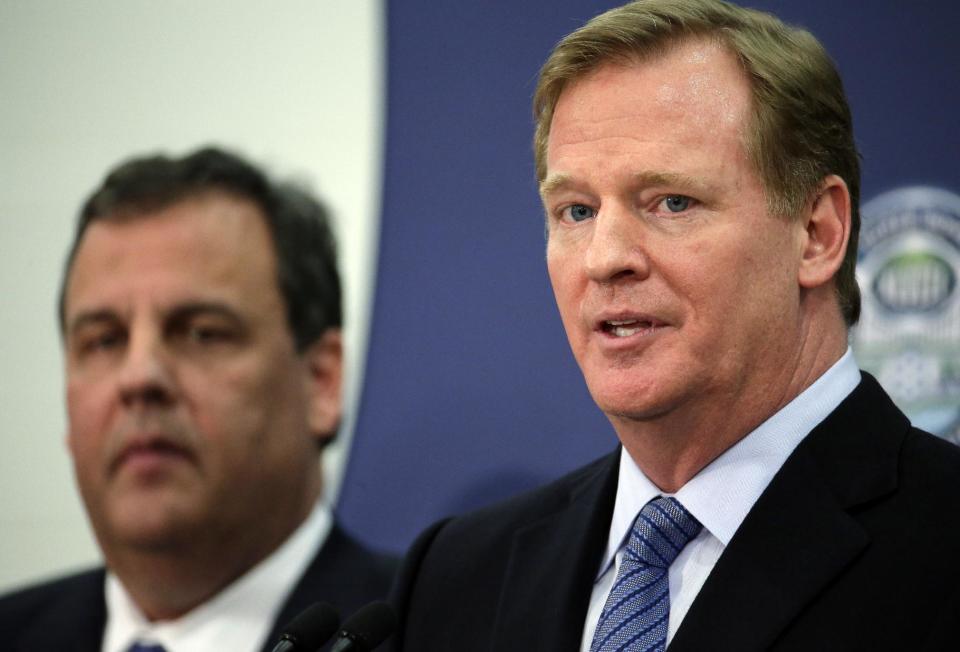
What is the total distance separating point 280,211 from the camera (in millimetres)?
3078

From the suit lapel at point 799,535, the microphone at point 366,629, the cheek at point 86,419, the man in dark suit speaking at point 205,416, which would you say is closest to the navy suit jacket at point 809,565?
the suit lapel at point 799,535

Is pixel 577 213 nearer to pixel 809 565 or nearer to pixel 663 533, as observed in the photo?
pixel 663 533

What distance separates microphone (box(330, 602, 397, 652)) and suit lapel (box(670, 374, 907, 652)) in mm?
394

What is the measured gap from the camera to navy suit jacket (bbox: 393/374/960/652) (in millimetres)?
1652

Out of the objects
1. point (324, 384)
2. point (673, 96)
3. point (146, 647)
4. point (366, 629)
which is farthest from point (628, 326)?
point (146, 647)

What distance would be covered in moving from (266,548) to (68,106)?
4.34ft

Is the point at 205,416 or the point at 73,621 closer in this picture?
the point at 205,416

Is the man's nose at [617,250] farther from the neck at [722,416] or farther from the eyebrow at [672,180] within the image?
the neck at [722,416]

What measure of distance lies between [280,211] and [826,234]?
1499 mm

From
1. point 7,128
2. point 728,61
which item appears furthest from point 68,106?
point 728,61

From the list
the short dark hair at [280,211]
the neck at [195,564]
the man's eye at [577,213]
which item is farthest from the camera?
the short dark hair at [280,211]

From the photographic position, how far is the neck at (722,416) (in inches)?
74.9

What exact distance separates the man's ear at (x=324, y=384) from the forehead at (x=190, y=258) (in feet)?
0.54

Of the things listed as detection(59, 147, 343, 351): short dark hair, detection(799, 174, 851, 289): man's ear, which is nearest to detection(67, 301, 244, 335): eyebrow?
detection(59, 147, 343, 351): short dark hair
